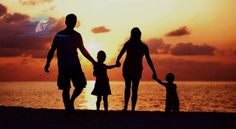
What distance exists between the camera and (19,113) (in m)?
16.2

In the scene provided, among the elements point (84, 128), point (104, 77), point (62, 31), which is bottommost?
point (84, 128)

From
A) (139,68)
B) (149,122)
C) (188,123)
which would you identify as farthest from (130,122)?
(139,68)

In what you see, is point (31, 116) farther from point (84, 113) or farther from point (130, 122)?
point (130, 122)

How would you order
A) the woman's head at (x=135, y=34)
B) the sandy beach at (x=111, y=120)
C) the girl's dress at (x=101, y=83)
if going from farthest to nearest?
the girl's dress at (x=101, y=83) < the woman's head at (x=135, y=34) < the sandy beach at (x=111, y=120)

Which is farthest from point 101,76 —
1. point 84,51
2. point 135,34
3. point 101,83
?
point 84,51

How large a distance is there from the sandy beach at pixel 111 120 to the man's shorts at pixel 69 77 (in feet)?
2.79

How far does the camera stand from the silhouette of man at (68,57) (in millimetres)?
14180

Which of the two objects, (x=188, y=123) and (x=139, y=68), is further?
(x=139, y=68)

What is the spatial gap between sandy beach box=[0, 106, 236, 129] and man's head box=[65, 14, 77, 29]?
235 centimetres

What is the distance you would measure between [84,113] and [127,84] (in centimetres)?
149

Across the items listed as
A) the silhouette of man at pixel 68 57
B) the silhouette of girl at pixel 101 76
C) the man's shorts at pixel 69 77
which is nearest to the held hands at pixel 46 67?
the silhouette of man at pixel 68 57

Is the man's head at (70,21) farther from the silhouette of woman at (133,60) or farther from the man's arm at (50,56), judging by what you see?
the silhouette of woman at (133,60)

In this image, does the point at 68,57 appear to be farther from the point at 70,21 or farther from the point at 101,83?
the point at 101,83

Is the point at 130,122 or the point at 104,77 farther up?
the point at 104,77
